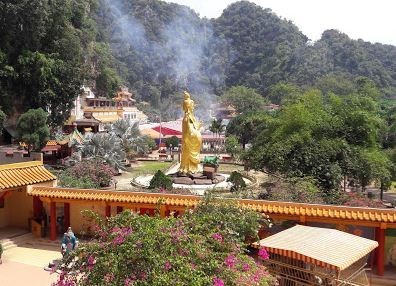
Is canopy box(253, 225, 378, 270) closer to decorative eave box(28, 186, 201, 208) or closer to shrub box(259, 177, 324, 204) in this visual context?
decorative eave box(28, 186, 201, 208)

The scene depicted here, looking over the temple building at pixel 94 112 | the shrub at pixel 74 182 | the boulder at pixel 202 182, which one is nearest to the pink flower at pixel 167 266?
the shrub at pixel 74 182

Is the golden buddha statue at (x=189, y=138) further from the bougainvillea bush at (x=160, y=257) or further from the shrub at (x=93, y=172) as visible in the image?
the bougainvillea bush at (x=160, y=257)

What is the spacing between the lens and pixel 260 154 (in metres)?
21.6

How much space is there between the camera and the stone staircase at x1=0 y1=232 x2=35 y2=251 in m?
14.6

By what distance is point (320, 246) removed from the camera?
29.0 feet

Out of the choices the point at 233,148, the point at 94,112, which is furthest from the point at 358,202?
the point at 94,112

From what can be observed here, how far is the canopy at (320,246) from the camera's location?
27.2 ft

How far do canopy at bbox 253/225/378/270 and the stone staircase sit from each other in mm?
8780

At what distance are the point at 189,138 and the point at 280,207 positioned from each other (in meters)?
12.1

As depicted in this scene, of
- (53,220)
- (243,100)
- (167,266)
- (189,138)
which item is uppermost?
(243,100)

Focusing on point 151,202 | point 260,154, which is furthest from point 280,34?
point 151,202

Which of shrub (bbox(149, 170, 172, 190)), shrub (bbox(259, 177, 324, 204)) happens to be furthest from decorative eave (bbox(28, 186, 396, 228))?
shrub (bbox(149, 170, 172, 190))

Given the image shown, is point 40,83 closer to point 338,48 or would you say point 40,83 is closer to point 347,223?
point 347,223

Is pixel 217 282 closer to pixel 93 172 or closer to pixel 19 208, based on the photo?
pixel 19 208
